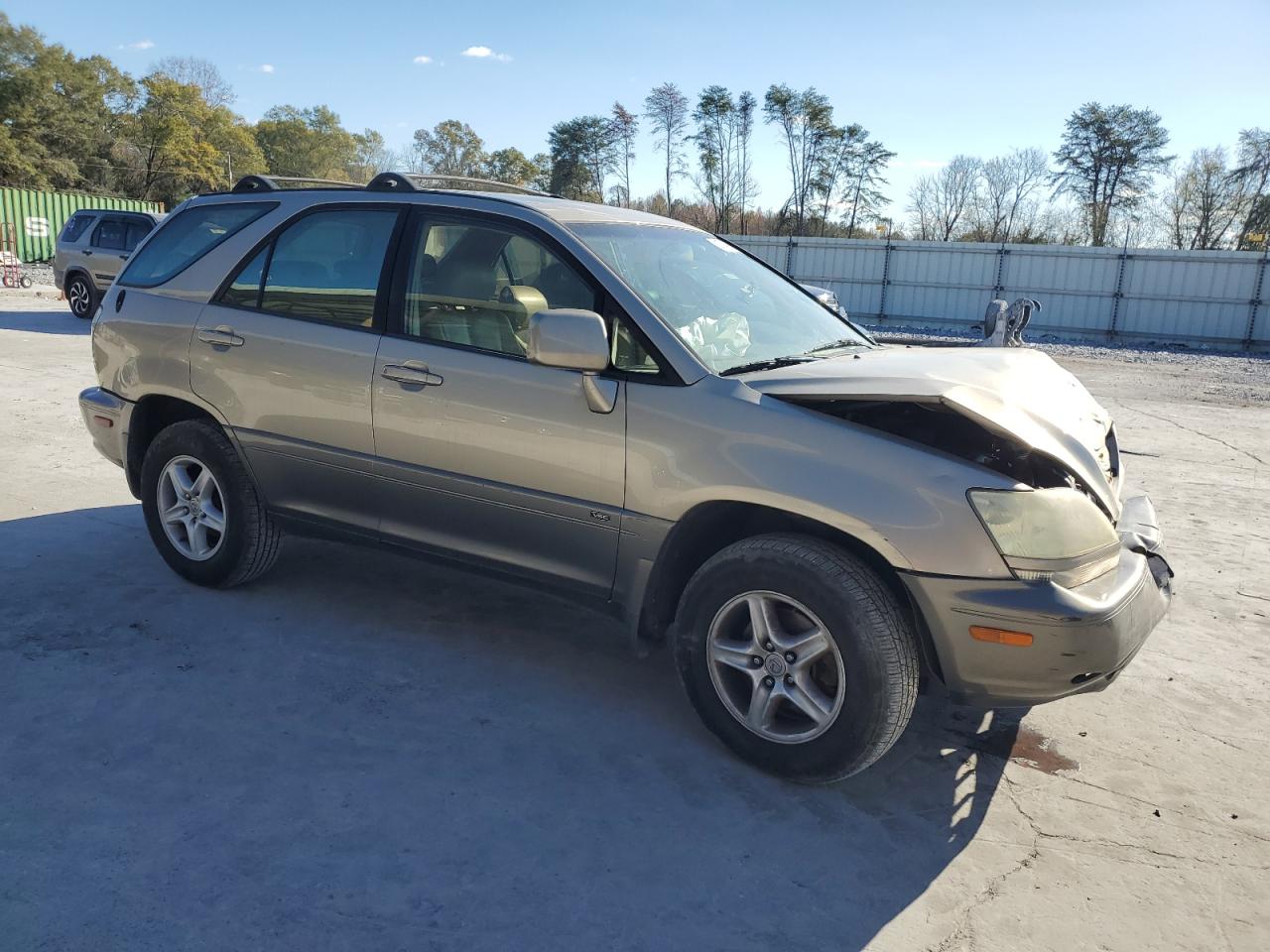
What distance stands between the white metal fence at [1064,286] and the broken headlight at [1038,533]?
2392 cm

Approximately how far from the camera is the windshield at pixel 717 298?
3516mm

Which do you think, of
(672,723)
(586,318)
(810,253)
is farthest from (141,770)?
(810,253)

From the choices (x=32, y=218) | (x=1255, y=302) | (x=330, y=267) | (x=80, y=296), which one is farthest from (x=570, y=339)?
(x=32, y=218)

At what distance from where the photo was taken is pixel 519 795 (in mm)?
2979

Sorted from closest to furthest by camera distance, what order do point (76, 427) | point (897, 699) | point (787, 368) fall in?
1. point (897, 699)
2. point (787, 368)
3. point (76, 427)

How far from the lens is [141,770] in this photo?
3000 millimetres

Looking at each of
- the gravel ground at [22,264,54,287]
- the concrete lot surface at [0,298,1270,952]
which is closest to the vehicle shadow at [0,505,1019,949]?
the concrete lot surface at [0,298,1270,952]

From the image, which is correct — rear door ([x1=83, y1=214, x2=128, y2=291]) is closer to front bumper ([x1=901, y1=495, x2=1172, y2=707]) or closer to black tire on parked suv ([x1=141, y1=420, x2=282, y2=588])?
black tire on parked suv ([x1=141, y1=420, x2=282, y2=588])

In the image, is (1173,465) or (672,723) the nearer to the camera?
(672,723)

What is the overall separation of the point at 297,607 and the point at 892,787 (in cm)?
281

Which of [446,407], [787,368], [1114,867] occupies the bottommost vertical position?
[1114,867]

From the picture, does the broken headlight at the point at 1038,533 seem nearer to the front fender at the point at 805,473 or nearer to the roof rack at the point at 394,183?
the front fender at the point at 805,473

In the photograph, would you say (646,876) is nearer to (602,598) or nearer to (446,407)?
(602,598)

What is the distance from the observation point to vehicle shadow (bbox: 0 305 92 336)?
15.4 metres
